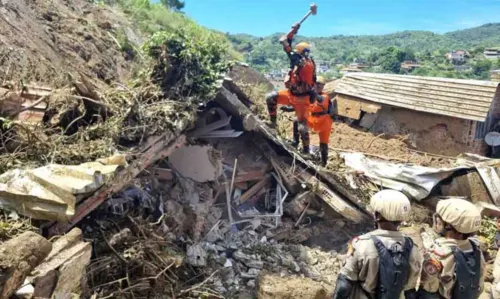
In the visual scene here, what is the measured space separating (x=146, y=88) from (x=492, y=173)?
6.39 metres

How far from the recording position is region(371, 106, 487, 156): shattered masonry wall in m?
11.8

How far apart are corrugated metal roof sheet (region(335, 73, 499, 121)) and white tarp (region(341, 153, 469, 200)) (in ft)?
14.1

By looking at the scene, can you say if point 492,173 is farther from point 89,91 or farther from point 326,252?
point 89,91

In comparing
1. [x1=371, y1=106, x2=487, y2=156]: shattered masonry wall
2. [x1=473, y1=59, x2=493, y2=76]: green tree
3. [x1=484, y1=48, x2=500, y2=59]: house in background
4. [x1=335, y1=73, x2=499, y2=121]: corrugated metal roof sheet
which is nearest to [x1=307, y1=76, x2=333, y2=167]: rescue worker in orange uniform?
[x1=371, y1=106, x2=487, y2=156]: shattered masonry wall

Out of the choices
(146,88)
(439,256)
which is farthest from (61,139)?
(439,256)

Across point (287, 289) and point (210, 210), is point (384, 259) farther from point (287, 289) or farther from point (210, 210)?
point (210, 210)

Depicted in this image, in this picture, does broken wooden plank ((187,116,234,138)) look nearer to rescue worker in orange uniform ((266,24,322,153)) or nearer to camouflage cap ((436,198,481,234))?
rescue worker in orange uniform ((266,24,322,153))

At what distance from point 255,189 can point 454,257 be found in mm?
4298

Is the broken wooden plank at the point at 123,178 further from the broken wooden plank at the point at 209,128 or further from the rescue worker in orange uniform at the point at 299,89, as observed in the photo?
the rescue worker in orange uniform at the point at 299,89

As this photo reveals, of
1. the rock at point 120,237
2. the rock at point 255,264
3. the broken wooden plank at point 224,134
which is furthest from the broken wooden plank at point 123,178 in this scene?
the rock at point 255,264

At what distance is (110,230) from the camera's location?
4.53 metres

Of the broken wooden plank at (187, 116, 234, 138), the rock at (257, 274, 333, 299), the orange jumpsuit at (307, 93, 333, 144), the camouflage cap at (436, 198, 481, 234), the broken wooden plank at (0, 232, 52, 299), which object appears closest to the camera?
the broken wooden plank at (0, 232, 52, 299)

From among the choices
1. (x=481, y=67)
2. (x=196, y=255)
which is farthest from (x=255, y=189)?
(x=481, y=67)

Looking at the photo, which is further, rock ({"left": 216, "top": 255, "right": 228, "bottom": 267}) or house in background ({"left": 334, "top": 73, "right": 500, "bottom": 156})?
house in background ({"left": 334, "top": 73, "right": 500, "bottom": 156})
